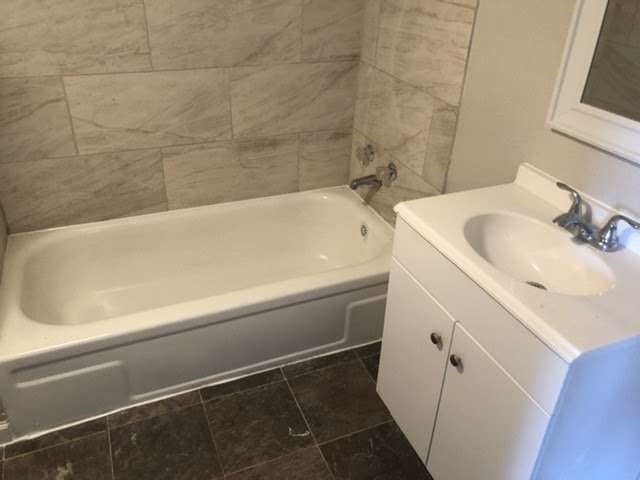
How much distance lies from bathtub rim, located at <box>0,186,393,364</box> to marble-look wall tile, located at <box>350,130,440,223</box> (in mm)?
265

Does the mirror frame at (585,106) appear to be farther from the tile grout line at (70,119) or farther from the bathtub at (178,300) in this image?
the tile grout line at (70,119)

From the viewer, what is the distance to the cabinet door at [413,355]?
1.37 metres

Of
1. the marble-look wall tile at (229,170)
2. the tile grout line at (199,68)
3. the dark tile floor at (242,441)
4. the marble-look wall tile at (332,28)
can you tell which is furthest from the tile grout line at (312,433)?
the marble-look wall tile at (332,28)

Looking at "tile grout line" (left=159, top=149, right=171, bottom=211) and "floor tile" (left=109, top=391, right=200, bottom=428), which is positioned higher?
"tile grout line" (left=159, top=149, right=171, bottom=211)

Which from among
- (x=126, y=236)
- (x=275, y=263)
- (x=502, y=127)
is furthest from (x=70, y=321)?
(x=502, y=127)

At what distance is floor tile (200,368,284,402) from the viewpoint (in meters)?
1.88

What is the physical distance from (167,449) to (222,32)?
1532 mm

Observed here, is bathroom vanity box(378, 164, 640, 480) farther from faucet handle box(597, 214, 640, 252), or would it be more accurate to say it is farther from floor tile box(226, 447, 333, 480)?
floor tile box(226, 447, 333, 480)

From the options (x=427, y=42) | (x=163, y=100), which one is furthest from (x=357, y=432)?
(x=163, y=100)

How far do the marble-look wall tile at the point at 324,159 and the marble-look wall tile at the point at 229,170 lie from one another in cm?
5

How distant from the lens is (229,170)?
2.36 metres

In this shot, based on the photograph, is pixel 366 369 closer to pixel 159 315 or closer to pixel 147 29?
pixel 159 315

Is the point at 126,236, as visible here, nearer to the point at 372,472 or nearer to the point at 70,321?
the point at 70,321

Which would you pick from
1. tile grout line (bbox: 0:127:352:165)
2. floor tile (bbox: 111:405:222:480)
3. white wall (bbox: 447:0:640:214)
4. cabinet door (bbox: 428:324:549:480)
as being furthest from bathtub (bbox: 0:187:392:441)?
cabinet door (bbox: 428:324:549:480)
